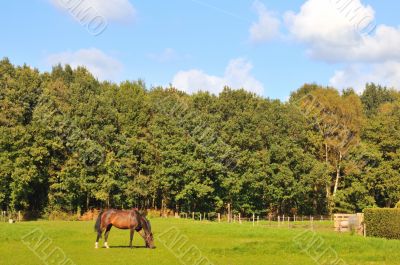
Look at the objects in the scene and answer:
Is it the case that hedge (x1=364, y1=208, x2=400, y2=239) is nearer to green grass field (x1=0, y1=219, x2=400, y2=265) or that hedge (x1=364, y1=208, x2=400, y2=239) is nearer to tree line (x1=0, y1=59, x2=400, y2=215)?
green grass field (x1=0, y1=219, x2=400, y2=265)

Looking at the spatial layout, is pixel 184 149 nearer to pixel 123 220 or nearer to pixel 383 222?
pixel 383 222

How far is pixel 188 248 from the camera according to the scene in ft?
89.4

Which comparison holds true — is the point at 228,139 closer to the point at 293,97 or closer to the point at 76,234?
the point at 293,97

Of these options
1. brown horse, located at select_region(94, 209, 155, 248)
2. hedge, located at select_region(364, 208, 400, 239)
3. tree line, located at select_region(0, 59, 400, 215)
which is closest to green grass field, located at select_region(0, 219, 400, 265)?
brown horse, located at select_region(94, 209, 155, 248)

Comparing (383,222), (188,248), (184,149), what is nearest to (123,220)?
(188,248)

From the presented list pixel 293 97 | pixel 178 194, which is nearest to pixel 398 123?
pixel 293 97

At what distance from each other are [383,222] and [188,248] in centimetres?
1785

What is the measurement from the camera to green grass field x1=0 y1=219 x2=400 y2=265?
23.2 m

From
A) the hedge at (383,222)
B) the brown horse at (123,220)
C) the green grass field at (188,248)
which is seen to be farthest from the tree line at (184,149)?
the brown horse at (123,220)

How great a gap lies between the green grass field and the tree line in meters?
26.8

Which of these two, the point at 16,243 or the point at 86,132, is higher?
the point at 86,132

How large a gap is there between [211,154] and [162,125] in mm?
7915

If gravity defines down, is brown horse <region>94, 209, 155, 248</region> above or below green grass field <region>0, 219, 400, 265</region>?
above

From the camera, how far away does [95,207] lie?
68.8 meters
